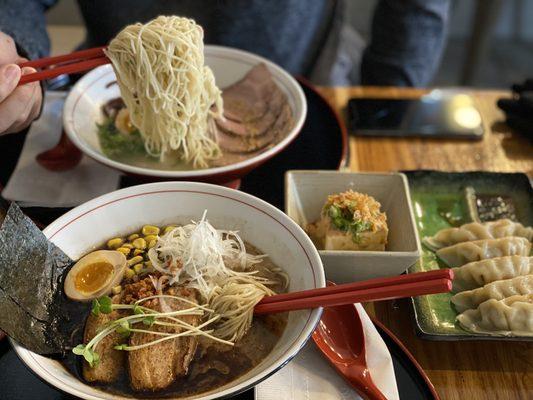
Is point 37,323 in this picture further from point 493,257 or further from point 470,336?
point 493,257

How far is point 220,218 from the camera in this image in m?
1.66

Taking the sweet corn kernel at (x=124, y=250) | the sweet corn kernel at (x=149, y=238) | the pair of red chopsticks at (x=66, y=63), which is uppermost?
the pair of red chopsticks at (x=66, y=63)

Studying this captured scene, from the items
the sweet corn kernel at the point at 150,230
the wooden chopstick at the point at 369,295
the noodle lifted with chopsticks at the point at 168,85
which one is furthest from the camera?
the noodle lifted with chopsticks at the point at 168,85

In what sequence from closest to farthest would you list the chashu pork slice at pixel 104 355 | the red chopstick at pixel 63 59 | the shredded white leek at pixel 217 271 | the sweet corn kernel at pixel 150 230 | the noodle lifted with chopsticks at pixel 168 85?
the chashu pork slice at pixel 104 355 → the shredded white leek at pixel 217 271 → the sweet corn kernel at pixel 150 230 → the red chopstick at pixel 63 59 → the noodle lifted with chopsticks at pixel 168 85

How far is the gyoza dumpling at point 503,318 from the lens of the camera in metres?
1.54

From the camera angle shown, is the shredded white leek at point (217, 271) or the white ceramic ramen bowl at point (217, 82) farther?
the white ceramic ramen bowl at point (217, 82)

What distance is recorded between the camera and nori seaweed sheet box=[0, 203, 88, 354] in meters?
1.30

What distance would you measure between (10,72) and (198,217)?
74 centimetres

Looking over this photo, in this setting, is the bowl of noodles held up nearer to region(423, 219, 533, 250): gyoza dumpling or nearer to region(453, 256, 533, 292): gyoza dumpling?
region(423, 219, 533, 250): gyoza dumpling

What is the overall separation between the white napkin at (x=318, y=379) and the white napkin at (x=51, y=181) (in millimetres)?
1001

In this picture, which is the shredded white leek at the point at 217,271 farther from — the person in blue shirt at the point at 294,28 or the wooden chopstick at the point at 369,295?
the person in blue shirt at the point at 294,28

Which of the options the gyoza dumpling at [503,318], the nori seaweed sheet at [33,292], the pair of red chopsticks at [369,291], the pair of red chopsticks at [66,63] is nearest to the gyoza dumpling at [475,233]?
the gyoza dumpling at [503,318]

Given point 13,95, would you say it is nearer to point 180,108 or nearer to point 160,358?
point 180,108

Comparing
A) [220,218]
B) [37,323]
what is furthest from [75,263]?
[220,218]
